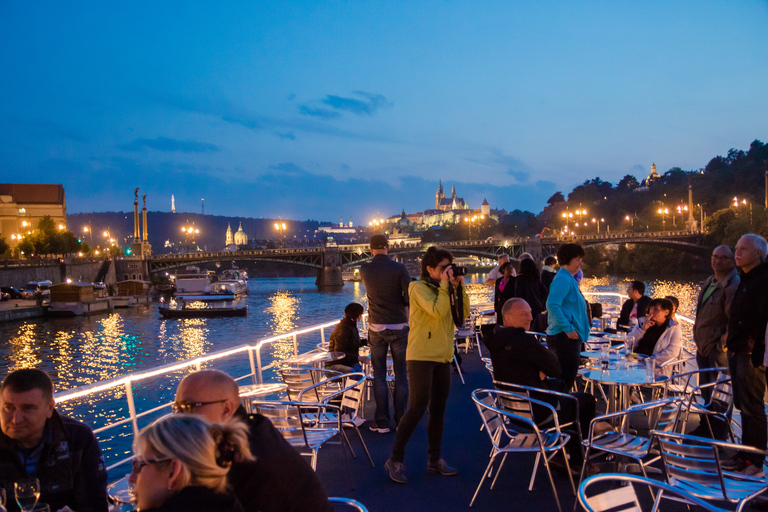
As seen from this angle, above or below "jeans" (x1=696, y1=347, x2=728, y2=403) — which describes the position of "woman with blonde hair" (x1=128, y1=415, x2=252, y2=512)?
above

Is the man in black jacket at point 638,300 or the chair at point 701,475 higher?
the man in black jacket at point 638,300

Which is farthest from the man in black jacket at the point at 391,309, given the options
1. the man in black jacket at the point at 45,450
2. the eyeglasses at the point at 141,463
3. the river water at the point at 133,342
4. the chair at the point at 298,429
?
the river water at the point at 133,342

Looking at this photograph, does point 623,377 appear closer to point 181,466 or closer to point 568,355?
point 568,355

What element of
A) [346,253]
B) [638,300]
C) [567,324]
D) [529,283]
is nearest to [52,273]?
[346,253]

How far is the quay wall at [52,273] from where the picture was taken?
1811 inches

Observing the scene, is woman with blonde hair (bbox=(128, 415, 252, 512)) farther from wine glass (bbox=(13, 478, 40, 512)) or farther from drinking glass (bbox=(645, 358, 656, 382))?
drinking glass (bbox=(645, 358, 656, 382))

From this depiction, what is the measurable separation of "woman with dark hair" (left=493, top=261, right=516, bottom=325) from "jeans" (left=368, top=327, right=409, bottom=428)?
2206 mm

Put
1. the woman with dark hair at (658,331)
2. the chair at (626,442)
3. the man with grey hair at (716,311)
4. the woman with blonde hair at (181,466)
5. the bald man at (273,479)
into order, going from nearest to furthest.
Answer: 1. the woman with blonde hair at (181,466)
2. the bald man at (273,479)
3. the chair at (626,442)
4. the man with grey hair at (716,311)
5. the woman with dark hair at (658,331)

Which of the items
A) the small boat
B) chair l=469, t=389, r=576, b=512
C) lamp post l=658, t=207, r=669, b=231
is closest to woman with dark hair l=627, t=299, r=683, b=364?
chair l=469, t=389, r=576, b=512

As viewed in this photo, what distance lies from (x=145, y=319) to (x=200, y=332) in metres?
7.64

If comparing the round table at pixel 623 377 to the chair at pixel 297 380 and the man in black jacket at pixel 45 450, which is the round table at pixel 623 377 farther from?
the man in black jacket at pixel 45 450

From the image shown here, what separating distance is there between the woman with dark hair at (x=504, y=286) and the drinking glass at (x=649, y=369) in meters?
2.27

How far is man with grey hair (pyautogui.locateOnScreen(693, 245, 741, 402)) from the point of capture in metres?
4.13

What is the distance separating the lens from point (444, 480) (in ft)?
12.3
